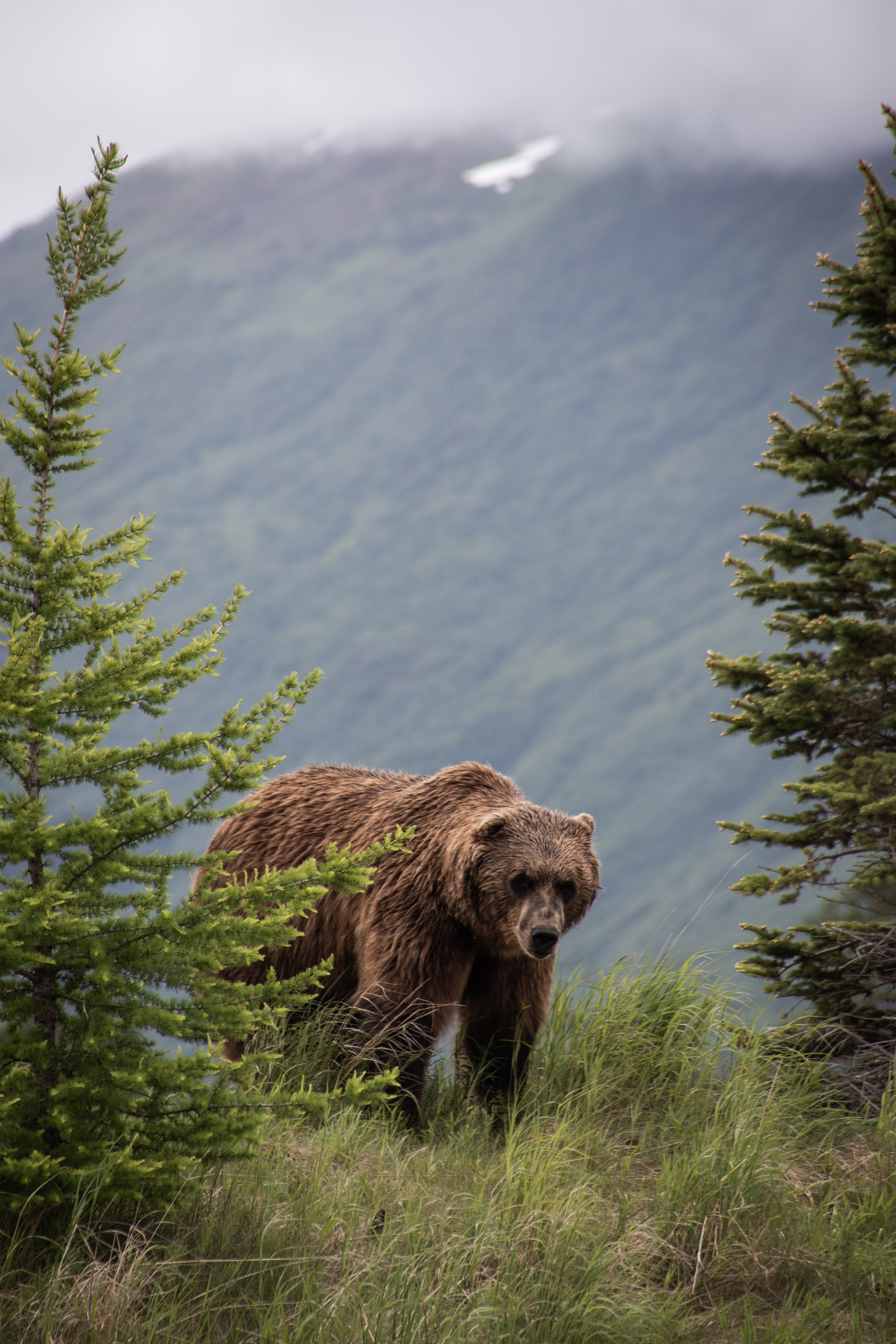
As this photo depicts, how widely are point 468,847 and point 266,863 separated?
1.42 m

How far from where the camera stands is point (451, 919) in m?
5.18

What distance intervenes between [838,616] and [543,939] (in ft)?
9.49

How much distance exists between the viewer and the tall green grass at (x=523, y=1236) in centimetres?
294

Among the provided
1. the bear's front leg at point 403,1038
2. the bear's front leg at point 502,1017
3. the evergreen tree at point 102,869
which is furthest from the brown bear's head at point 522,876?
the evergreen tree at point 102,869

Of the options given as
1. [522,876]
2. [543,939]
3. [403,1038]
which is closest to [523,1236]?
[543,939]

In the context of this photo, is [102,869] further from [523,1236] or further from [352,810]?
[352,810]

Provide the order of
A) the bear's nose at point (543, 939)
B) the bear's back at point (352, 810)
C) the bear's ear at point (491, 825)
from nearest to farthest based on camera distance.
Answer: the bear's nose at point (543, 939) < the bear's ear at point (491, 825) < the bear's back at point (352, 810)

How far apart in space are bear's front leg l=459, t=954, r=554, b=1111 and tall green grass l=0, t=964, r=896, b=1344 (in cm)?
32

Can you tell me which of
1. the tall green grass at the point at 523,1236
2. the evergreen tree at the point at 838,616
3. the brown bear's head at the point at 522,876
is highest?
the evergreen tree at the point at 838,616

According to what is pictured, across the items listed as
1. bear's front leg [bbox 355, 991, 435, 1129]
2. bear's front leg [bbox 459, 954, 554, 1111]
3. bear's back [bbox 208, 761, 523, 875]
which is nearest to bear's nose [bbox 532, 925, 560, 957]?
bear's front leg [bbox 459, 954, 554, 1111]

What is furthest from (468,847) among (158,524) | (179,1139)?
(158,524)

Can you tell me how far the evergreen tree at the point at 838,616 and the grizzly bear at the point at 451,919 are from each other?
54.9 inches

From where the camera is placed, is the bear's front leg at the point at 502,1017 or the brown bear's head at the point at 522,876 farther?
the bear's front leg at the point at 502,1017

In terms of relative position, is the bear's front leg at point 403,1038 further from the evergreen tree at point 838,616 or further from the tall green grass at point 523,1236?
the evergreen tree at point 838,616
